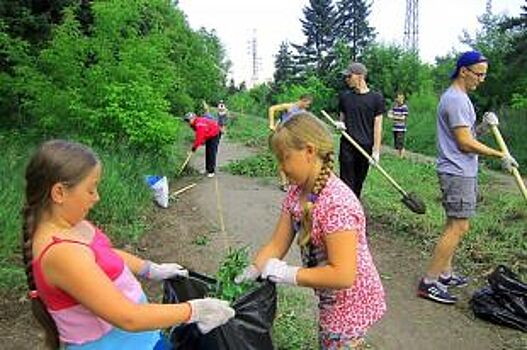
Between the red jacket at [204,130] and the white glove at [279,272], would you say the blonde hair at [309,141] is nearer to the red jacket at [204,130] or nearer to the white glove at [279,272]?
the white glove at [279,272]

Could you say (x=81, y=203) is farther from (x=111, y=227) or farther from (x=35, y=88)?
(x=35, y=88)

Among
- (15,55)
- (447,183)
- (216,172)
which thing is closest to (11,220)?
(447,183)

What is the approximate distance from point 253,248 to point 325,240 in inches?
182

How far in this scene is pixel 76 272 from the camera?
76.7 inches

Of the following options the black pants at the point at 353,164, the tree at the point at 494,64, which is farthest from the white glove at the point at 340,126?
the tree at the point at 494,64

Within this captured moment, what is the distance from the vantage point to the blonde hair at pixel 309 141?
8.05ft

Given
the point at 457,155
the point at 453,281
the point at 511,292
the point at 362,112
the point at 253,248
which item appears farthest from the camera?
the point at 362,112

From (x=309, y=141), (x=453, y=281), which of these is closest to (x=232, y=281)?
(x=309, y=141)

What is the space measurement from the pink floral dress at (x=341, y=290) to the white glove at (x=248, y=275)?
0.69ft

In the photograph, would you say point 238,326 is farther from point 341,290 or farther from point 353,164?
point 353,164

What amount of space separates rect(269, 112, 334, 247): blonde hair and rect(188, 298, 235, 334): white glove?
20.3 inches

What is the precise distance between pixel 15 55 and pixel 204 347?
9654 millimetres

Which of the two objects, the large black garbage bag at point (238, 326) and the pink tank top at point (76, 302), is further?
the large black garbage bag at point (238, 326)

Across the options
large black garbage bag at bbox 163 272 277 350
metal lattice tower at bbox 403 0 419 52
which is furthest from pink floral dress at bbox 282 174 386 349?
metal lattice tower at bbox 403 0 419 52
